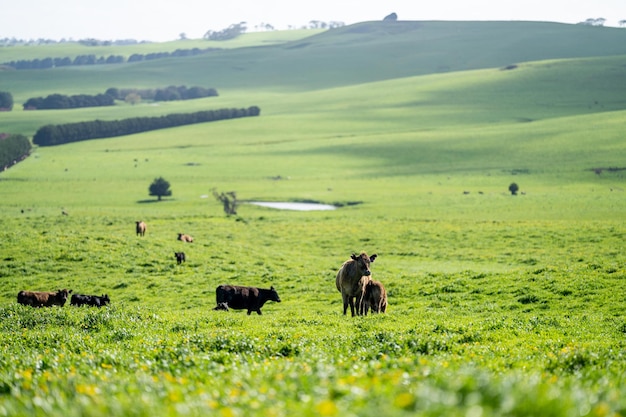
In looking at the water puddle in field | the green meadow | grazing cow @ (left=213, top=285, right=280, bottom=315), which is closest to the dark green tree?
the green meadow

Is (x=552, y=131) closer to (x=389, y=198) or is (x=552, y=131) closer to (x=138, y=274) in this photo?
(x=389, y=198)

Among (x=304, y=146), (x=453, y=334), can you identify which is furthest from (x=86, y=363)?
(x=304, y=146)

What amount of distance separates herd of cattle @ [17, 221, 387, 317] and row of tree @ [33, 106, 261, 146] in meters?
124

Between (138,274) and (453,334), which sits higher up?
(453,334)

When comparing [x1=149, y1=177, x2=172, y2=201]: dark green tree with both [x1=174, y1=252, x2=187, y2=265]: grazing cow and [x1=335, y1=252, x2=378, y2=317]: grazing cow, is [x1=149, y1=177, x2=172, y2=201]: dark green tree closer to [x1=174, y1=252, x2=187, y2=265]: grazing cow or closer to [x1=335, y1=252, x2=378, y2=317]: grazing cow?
[x1=174, y1=252, x2=187, y2=265]: grazing cow

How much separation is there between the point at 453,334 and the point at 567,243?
31.9 metres

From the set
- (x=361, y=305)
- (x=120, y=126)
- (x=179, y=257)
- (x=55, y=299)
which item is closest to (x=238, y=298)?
(x=361, y=305)

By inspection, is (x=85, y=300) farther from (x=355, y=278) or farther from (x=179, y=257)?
(x=355, y=278)

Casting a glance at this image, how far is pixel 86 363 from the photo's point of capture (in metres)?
11.3

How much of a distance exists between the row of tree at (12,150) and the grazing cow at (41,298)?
95.1 meters

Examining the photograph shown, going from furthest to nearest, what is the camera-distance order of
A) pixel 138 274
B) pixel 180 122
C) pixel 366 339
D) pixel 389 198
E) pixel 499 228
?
pixel 180 122, pixel 389 198, pixel 499 228, pixel 138 274, pixel 366 339

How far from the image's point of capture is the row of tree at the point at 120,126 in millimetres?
145250

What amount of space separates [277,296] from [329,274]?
7259mm

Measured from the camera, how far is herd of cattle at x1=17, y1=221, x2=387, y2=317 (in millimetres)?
23297
